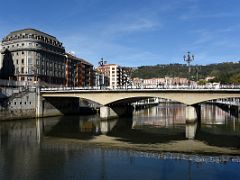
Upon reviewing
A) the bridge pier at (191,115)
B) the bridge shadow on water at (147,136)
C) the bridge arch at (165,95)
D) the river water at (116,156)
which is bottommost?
the river water at (116,156)

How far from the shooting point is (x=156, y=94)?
67750mm

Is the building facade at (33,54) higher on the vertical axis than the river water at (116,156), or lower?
higher

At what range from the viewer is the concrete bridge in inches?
2425

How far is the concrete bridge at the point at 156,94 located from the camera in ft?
202

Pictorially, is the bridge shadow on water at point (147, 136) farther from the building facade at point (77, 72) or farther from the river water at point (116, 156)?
the building facade at point (77, 72)

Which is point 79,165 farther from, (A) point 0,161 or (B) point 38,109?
(B) point 38,109

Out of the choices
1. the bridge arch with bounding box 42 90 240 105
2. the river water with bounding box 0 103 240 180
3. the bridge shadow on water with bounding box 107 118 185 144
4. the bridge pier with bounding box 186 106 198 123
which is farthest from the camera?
the bridge pier with bounding box 186 106 198 123

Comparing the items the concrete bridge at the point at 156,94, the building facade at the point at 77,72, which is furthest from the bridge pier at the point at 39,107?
the building facade at the point at 77,72

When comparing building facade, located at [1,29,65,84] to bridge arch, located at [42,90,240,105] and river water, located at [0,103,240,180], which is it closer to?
bridge arch, located at [42,90,240,105]

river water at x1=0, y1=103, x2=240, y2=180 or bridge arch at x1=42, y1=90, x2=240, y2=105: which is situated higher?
bridge arch at x1=42, y1=90, x2=240, y2=105

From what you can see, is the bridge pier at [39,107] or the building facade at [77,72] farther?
the building facade at [77,72]

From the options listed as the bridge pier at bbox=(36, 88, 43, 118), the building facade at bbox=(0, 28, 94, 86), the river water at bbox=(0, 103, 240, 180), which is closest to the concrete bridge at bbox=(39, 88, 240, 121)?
the bridge pier at bbox=(36, 88, 43, 118)

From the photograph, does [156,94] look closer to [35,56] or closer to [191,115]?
[191,115]

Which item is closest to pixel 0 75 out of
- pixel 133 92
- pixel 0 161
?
pixel 133 92
